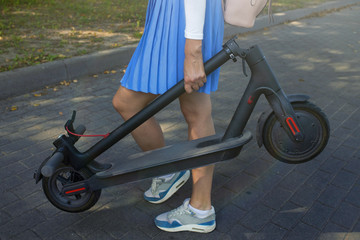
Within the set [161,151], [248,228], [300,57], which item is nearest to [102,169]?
[161,151]

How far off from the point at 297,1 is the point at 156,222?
10320mm

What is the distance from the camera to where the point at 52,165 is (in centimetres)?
207

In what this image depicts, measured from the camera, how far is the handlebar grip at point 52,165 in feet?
6.66

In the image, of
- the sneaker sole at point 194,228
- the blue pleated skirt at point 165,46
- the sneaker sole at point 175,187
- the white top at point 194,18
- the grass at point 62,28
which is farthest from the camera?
the grass at point 62,28

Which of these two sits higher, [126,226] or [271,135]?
[271,135]

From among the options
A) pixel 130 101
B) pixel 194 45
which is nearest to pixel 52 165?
pixel 130 101

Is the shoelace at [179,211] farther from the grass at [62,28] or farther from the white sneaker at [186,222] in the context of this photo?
the grass at [62,28]

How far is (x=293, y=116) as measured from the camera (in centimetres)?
196

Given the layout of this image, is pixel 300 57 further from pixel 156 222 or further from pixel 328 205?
pixel 156 222

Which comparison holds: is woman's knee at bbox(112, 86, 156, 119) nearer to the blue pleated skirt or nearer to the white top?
the blue pleated skirt

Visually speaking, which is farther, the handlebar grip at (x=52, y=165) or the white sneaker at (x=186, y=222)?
the white sneaker at (x=186, y=222)

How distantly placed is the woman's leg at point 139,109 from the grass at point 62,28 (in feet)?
9.68

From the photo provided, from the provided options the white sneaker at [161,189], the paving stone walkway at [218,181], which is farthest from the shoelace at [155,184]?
the paving stone walkway at [218,181]

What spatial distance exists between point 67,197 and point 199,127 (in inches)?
37.4
